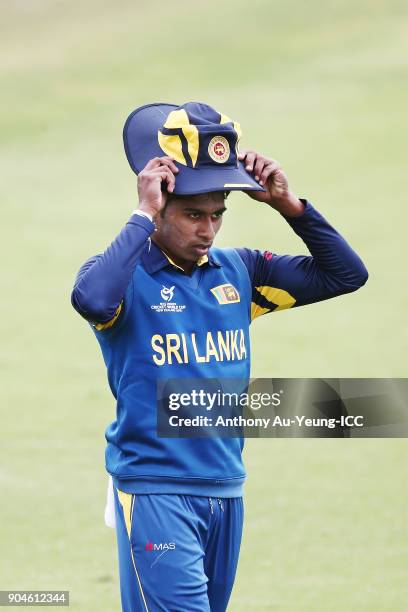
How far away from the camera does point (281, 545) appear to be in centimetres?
753

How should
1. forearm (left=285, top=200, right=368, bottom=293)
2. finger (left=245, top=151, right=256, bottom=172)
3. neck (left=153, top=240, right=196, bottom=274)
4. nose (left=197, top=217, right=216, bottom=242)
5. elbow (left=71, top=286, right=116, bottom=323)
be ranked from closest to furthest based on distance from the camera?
elbow (left=71, top=286, right=116, bottom=323) < nose (left=197, top=217, right=216, bottom=242) < neck (left=153, top=240, right=196, bottom=274) < finger (left=245, top=151, right=256, bottom=172) < forearm (left=285, top=200, right=368, bottom=293)

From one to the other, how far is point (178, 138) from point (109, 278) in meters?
0.52

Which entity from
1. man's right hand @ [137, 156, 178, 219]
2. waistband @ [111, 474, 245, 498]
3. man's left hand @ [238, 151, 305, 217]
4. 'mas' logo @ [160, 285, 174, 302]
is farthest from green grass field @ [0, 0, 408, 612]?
man's right hand @ [137, 156, 178, 219]

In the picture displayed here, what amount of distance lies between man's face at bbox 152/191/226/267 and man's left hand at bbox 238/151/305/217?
267mm

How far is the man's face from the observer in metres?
4.46

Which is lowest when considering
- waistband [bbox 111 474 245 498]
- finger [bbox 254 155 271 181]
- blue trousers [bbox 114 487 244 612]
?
blue trousers [bbox 114 487 244 612]

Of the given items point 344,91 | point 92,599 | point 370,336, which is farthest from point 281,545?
point 344,91

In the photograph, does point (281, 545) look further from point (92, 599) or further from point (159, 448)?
point (159, 448)

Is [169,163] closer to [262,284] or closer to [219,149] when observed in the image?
[219,149]

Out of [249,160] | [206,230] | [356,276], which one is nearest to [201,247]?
[206,230]

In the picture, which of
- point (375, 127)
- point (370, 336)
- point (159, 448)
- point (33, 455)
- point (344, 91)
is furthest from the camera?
point (344, 91)

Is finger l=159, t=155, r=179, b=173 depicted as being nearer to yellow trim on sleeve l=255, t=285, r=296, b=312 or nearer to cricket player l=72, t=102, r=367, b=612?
cricket player l=72, t=102, r=367, b=612

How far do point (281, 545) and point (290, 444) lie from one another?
1946mm

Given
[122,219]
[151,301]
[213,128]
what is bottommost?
[151,301]
